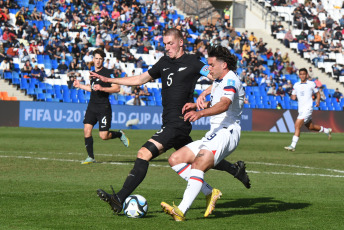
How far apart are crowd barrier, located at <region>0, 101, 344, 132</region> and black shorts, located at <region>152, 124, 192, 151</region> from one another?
915 inches

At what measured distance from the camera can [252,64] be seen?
41969 mm

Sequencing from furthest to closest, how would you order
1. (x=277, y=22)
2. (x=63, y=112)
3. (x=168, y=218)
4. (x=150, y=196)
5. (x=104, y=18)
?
1. (x=277, y=22)
2. (x=104, y=18)
3. (x=63, y=112)
4. (x=150, y=196)
5. (x=168, y=218)

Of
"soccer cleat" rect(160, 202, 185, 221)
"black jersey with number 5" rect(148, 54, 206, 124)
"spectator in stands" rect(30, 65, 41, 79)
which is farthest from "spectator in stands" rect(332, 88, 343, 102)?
"soccer cleat" rect(160, 202, 185, 221)

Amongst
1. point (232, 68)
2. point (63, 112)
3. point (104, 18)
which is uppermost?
point (104, 18)

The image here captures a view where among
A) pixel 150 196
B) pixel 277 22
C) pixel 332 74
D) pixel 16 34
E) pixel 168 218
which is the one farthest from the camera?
pixel 277 22

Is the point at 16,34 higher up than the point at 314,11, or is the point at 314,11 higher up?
the point at 314,11

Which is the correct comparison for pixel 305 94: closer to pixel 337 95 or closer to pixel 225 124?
pixel 225 124

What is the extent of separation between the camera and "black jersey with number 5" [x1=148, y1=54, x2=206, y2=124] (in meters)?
8.88

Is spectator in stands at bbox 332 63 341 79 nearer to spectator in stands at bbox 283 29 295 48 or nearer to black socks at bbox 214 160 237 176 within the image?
spectator in stands at bbox 283 29 295 48

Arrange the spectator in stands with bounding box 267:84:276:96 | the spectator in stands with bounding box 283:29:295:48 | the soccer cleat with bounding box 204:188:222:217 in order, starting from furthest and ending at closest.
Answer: the spectator in stands with bounding box 283:29:295:48 < the spectator in stands with bounding box 267:84:276:96 < the soccer cleat with bounding box 204:188:222:217

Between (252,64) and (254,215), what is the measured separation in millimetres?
34241

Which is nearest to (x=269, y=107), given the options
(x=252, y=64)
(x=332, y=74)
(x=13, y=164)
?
(x=252, y=64)

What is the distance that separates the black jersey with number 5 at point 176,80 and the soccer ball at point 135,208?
1.32 m

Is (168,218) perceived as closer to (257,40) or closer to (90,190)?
(90,190)
